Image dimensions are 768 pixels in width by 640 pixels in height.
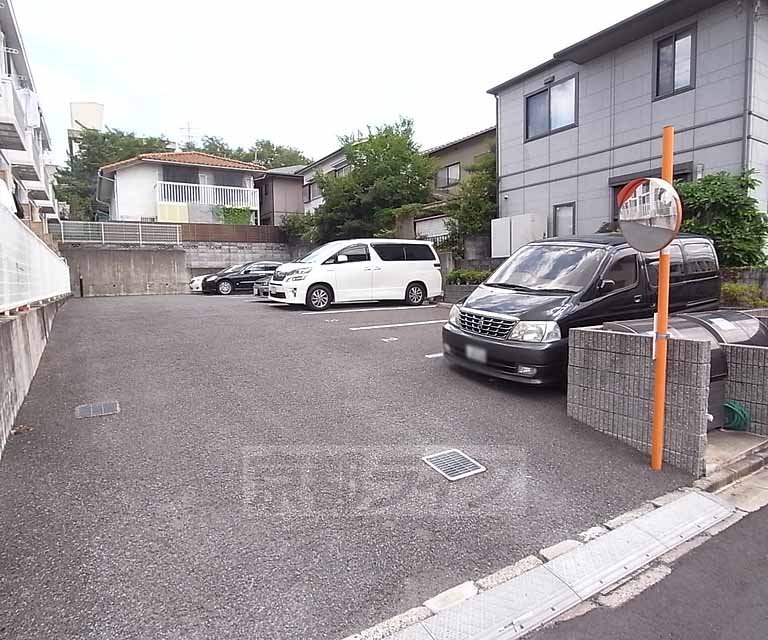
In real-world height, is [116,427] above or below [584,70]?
below

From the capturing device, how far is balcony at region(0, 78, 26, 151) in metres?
11.5

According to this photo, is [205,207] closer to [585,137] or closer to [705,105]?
[585,137]

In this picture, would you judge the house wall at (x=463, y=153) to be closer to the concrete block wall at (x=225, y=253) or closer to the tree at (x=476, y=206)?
the tree at (x=476, y=206)

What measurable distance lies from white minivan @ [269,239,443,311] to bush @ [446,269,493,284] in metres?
0.51

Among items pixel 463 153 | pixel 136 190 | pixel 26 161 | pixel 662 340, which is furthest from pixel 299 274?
pixel 136 190

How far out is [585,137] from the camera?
12.8 meters

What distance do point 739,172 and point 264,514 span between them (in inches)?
430

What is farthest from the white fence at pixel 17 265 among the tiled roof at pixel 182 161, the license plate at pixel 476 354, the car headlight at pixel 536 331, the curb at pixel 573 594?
the tiled roof at pixel 182 161

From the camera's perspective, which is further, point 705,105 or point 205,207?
point 205,207

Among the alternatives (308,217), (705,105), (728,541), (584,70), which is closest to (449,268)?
(584,70)

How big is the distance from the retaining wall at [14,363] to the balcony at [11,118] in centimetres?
861

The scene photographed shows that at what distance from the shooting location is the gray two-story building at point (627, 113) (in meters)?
9.88

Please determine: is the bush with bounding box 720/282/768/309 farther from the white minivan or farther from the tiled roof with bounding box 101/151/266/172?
the tiled roof with bounding box 101/151/266/172

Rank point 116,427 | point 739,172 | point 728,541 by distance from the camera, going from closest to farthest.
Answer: point 728,541
point 116,427
point 739,172
